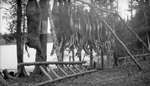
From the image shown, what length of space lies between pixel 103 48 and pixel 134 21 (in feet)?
51.0

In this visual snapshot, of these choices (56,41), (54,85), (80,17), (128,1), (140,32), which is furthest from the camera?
(128,1)

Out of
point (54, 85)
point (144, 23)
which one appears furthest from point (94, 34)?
point (144, 23)

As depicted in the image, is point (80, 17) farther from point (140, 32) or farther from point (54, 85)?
point (140, 32)

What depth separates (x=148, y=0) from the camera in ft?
77.0

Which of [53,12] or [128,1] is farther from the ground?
[128,1]

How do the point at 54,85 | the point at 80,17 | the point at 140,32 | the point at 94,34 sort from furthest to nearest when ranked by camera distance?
the point at 140,32
the point at 94,34
the point at 80,17
the point at 54,85

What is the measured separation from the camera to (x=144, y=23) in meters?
24.1

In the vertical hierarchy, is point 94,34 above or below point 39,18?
below

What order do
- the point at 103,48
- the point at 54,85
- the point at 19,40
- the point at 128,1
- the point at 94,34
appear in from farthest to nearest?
the point at 128,1, the point at 19,40, the point at 103,48, the point at 94,34, the point at 54,85

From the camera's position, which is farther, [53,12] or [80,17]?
[80,17]

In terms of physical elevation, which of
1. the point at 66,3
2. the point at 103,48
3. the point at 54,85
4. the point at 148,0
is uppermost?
the point at 148,0

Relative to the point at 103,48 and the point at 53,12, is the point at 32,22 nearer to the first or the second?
the point at 53,12

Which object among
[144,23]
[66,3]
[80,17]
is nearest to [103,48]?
[80,17]

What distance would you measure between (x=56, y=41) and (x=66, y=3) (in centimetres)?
158
